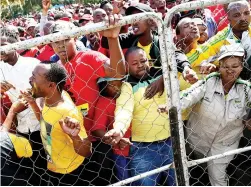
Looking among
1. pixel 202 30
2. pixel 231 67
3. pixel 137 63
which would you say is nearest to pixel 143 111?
pixel 137 63

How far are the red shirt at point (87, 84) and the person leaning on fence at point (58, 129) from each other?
0.12 metres

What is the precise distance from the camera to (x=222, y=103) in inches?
108

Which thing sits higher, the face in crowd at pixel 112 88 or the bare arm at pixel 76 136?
the face in crowd at pixel 112 88

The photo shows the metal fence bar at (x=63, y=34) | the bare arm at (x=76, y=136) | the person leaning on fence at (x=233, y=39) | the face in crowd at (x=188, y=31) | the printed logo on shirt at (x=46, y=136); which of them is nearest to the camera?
the metal fence bar at (x=63, y=34)

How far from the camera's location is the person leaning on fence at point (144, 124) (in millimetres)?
2725

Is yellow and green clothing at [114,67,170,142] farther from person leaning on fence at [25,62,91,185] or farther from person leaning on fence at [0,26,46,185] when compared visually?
person leaning on fence at [0,26,46,185]

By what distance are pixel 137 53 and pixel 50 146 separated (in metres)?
0.91

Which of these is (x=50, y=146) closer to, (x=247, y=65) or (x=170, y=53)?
(x=170, y=53)

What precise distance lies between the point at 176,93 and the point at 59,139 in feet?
2.73

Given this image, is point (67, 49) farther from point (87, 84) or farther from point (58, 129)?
point (58, 129)

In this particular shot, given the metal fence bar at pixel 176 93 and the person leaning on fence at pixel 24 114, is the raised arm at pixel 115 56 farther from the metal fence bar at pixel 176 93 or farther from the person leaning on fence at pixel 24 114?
the person leaning on fence at pixel 24 114

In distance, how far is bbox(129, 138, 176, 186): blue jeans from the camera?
2.79 metres

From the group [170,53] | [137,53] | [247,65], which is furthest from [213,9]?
[170,53]

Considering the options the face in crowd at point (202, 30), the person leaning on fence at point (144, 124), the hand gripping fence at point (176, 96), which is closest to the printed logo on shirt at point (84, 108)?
the person leaning on fence at point (144, 124)
